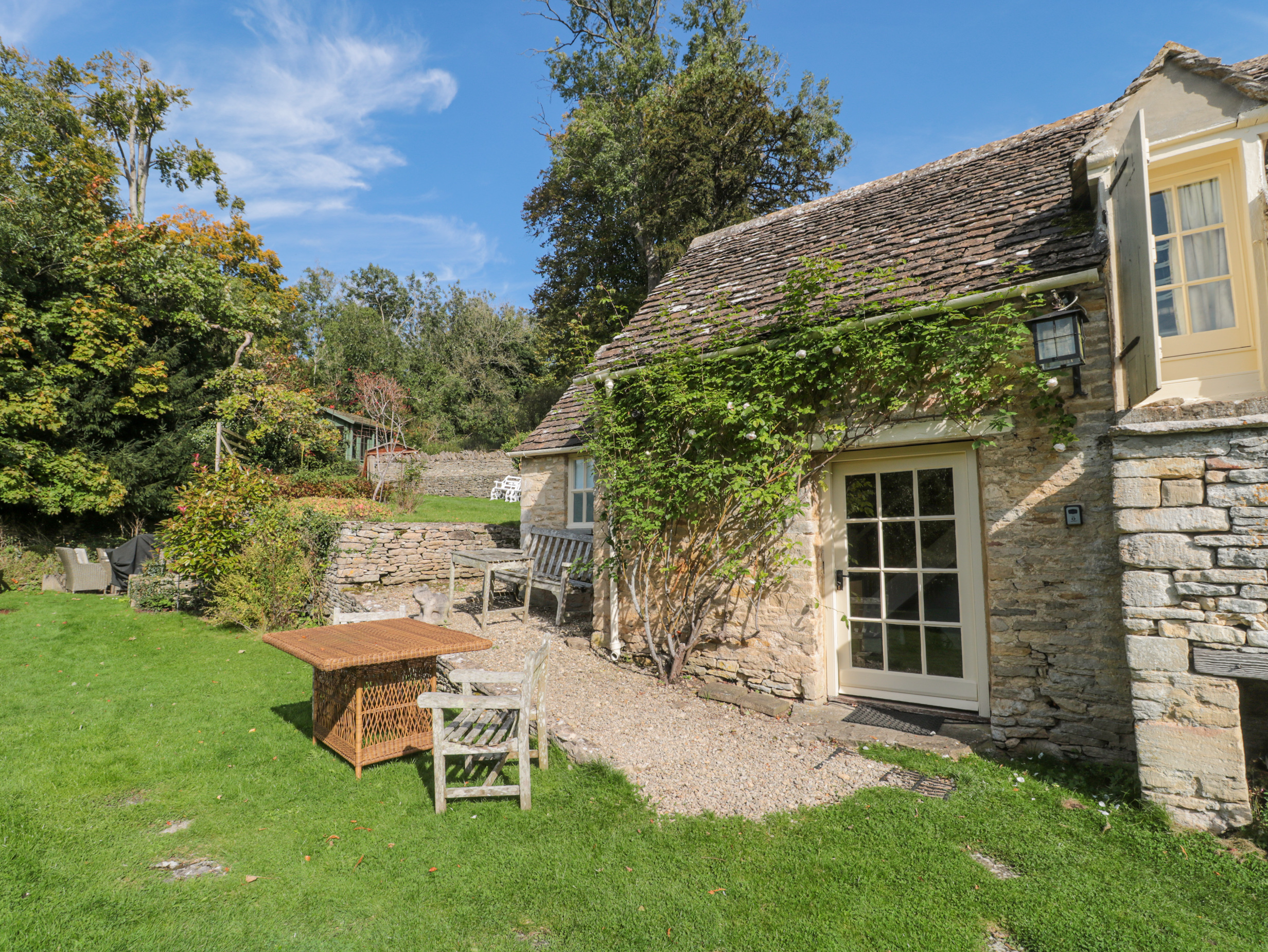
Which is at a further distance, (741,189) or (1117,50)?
(741,189)

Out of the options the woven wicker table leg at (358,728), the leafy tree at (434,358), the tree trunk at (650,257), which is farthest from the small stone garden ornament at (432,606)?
the leafy tree at (434,358)

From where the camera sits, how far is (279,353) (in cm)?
2328

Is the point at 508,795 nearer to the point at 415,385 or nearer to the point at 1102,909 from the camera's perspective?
the point at 1102,909

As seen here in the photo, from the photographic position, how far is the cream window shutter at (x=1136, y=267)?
3715 millimetres

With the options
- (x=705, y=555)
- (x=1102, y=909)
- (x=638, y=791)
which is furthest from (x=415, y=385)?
(x=1102, y=909)

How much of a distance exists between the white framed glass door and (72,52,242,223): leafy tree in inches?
956

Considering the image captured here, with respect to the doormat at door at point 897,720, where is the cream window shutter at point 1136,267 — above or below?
above

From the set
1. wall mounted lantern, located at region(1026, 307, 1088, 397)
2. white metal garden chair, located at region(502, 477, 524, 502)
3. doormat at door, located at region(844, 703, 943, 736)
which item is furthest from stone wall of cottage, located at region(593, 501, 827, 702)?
white metal garden chair, located at region(502, 477, 524, 502)

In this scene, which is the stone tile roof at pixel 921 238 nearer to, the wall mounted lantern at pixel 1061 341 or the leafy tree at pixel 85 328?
the wall mounted lantern at pixel 1061 341

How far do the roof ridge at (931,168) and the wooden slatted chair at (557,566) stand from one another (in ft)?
16.8

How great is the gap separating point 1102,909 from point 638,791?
2.49 m

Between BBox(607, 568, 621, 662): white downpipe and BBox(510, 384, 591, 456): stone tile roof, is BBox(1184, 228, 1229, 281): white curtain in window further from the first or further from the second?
BBox(510, 384, 591, 456): stone tile roof

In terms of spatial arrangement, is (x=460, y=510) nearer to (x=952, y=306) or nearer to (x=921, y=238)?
(x=921, y=238)

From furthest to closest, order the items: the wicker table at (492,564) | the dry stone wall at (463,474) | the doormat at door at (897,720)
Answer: the dry stone wall at (463,474)
the wicker table at (492,564)
the doormat at door at (897,720)
